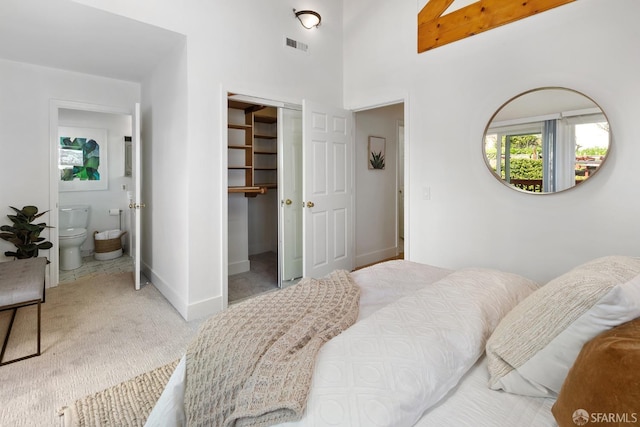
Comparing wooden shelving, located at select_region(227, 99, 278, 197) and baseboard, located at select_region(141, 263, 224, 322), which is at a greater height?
wooden shelving, located at select_region(227, 99, 278, 197)

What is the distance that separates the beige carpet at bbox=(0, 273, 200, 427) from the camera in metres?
1.84

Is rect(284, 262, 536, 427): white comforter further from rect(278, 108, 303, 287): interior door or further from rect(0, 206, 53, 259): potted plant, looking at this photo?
rect(0, 206, 53, 259): potted plant

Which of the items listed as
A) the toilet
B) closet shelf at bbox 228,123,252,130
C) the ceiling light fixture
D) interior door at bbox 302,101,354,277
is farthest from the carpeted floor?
the ceiling light fixture

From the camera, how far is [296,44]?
350 cm

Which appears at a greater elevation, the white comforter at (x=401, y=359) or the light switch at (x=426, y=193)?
the light switch at (x=426, y=193)

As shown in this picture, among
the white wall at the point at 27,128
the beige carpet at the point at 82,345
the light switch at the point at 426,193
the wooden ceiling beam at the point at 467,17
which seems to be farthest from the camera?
→ the white wall at the point at 27,128

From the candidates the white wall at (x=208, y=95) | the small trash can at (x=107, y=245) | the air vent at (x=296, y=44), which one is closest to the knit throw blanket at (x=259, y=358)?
the white wall at (x=208, y=95)

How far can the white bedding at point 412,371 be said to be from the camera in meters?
0.79

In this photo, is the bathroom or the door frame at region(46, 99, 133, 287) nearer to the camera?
the door frame at region(46, 99, 133, 287)

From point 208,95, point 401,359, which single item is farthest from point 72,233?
point 401,359

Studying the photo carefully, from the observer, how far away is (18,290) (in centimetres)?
218

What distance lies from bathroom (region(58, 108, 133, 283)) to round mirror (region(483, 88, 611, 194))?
457 cm

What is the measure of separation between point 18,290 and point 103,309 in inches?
38.1

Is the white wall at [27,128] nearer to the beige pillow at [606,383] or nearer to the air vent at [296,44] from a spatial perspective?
the air vent at [296,44]
